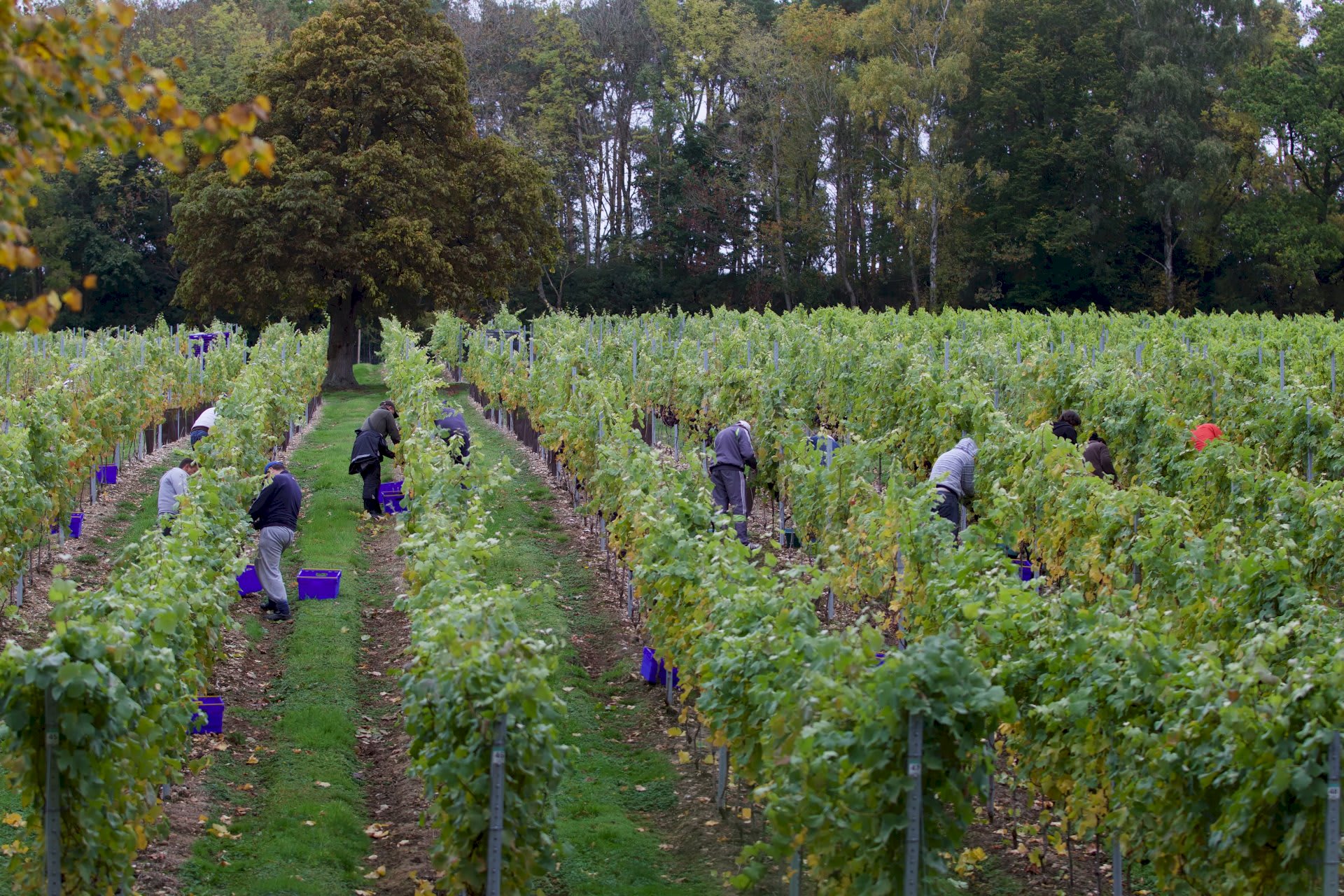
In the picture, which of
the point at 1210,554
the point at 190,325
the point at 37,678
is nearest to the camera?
the point at 37,678

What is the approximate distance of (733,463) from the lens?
12.5 meters

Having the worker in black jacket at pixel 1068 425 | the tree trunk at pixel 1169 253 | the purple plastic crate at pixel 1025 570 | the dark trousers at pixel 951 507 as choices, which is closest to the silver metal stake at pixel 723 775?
the dark trousers at pixel 951 507

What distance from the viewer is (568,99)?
5241cm

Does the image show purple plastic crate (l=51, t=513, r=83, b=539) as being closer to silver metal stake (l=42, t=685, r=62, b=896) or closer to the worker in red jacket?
silver metal stake (l=42, t=685, r=62, b=896)

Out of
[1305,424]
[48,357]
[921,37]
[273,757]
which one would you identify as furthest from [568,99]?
[273,757]

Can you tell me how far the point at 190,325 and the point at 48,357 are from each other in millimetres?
16483

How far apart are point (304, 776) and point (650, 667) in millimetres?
2753

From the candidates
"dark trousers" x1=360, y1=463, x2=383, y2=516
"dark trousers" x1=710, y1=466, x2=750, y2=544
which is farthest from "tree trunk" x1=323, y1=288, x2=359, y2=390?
"dark trousers" x1=710, y1=466, x2=750, y2=544

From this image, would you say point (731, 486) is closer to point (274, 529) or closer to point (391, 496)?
point (274, 529)

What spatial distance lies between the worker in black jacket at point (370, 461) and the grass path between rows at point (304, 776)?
1535mm

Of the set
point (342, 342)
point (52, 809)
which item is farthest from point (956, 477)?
point (342, 342)

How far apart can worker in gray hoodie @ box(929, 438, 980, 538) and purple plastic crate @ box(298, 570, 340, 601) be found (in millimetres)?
5235

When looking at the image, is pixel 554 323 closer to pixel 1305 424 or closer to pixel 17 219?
pixel 1305 424

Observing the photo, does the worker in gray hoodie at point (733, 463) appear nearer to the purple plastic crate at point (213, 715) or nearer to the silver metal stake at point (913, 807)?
the purple plastic crate at point (213, 715)
